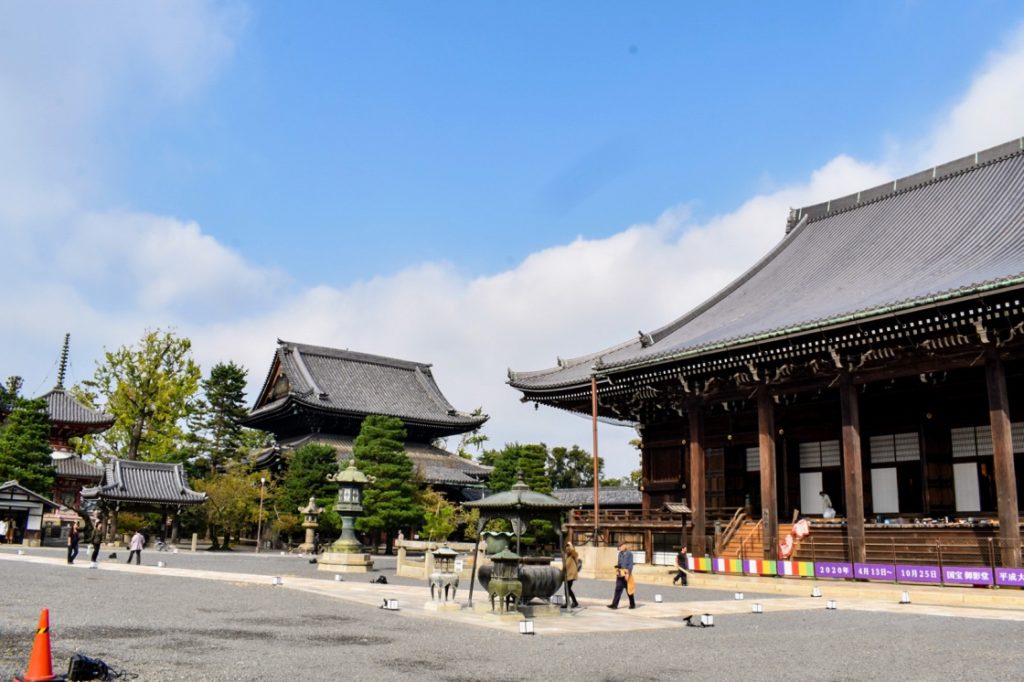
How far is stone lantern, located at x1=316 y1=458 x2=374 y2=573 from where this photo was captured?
26.2 meters

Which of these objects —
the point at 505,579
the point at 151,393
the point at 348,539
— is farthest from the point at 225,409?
the point at 505,579

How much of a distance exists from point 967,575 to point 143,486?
35.3 meters

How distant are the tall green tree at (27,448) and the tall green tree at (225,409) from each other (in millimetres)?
15596

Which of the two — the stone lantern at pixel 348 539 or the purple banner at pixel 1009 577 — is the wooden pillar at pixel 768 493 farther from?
the stone lantern at pixel 348 539

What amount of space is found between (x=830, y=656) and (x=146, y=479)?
121 ft

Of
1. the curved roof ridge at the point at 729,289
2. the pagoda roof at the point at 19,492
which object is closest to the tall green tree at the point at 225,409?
the pagoda roof at the point at 19,492

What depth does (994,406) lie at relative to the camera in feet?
59.1

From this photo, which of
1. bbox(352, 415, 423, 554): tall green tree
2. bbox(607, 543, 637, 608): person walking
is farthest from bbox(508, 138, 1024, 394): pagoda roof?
bbox(352, 415, 423, 554): tall green tree

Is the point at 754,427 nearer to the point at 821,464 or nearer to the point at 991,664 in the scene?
the point at 821,464

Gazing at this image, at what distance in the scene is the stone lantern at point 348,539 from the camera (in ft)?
86.1

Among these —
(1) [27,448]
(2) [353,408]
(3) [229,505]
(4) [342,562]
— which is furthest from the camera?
(2) [353,408]

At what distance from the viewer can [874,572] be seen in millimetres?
19125

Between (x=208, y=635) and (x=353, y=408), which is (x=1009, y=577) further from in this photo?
(x=353, y=408)

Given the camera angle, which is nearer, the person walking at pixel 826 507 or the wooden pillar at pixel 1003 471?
the wooden pillar at pixel 1003 471
